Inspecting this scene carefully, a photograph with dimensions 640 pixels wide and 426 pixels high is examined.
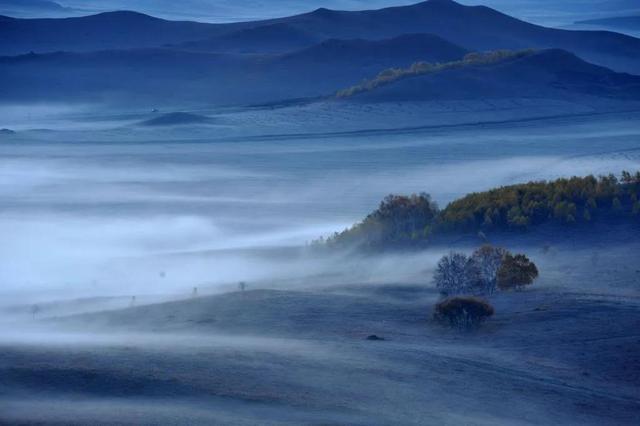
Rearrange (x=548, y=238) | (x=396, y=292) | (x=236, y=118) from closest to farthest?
(x=396, y=292), (x=548, y=238), (x=236, y=118)

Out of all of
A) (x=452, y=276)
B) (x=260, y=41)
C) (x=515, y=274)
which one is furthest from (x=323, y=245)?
(x=260, y=41)

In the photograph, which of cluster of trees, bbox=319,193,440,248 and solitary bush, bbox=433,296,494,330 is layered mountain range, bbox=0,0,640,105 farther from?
solitary bush, bbox=433,296,494,330

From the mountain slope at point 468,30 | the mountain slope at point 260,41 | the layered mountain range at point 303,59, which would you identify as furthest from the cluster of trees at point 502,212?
the mountain slope at point 468,30

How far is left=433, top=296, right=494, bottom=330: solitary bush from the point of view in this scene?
12125 millimetres

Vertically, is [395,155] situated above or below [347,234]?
above

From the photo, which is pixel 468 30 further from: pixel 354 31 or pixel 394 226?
pixel 394 226

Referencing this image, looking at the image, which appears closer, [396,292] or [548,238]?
[396,292]

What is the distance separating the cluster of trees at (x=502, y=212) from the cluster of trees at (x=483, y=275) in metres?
4.06

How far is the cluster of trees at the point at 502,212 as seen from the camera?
62.2 feet

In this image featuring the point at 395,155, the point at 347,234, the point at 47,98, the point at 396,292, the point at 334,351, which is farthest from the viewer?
the point at 47,98

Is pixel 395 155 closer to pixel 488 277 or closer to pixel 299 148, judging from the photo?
pixel 299 148

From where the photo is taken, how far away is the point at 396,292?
47.4 feet

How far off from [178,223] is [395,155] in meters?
10.3

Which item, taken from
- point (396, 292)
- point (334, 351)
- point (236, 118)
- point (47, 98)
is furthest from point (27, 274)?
point (47, 98)
